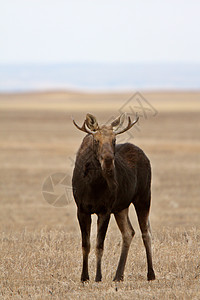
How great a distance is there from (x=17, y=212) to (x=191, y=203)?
5.22 m

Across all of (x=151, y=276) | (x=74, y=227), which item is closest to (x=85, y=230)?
(x=151, y=276)

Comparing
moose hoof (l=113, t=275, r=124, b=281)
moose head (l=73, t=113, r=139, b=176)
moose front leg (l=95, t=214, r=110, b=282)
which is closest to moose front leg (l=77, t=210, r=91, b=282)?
moose front leg (l=95, t=214, r=110, b=282)

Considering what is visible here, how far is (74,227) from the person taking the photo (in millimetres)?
15703

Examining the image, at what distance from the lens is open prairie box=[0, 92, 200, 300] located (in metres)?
6.70

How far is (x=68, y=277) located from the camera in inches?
292

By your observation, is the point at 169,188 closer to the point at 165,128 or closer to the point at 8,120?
the point at 165,128

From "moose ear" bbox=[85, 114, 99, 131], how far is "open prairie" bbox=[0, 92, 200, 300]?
67.0 inches

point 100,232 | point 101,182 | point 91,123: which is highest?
point 91,123

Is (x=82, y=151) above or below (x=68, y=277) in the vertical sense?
above

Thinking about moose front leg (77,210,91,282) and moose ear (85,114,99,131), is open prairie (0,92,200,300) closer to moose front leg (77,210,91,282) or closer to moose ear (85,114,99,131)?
moose front leg (77,210,91,282)

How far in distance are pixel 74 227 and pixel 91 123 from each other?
30.0ft

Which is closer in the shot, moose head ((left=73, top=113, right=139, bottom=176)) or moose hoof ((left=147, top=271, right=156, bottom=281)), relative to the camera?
moose head ((left=73, top=113, right=139, bottom=176))

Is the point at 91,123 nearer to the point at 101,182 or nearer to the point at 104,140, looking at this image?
the point at 104,140

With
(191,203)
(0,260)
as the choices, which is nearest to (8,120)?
(191,203)
